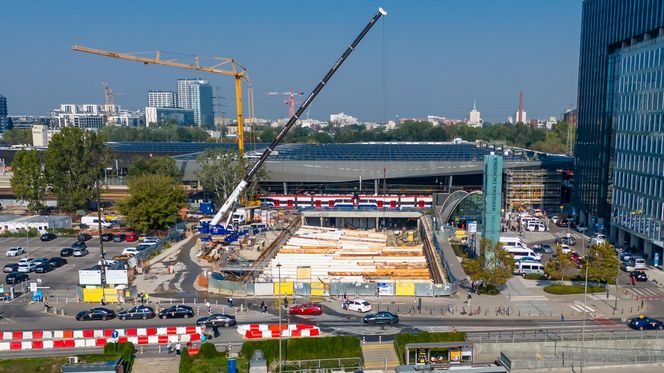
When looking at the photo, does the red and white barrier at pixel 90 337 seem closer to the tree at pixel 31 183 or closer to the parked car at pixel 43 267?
the parked car at pixel 43 267

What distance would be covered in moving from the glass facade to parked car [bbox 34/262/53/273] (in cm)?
3972

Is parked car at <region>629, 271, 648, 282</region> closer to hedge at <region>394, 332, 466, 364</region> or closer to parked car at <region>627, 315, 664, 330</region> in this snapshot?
parked car at <region>627, 315, 664, 330</region>

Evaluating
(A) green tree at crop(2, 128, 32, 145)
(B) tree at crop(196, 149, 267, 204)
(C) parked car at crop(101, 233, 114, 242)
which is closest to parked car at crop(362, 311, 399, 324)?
(C) parked car at crop(101, 233, 114, 242)

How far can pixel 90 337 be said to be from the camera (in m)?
24.8

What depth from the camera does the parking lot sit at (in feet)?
116

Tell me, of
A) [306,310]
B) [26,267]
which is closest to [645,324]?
[306,310]

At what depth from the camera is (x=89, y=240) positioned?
4778cm

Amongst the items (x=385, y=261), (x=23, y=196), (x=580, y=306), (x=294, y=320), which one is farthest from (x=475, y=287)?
(x=23, y=196)

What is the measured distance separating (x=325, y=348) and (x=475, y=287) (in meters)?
13.3

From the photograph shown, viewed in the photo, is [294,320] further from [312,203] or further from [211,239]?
[312,203]

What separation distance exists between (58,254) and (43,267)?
5.50m

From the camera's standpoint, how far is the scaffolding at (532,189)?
60.8 m

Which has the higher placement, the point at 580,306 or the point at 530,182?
the point at 530,182

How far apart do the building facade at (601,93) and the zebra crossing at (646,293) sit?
1351 centimetres
